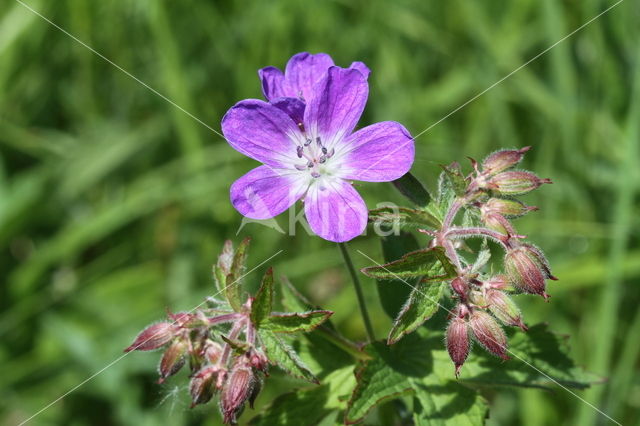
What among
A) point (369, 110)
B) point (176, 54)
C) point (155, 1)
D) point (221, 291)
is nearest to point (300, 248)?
point (369, 110)

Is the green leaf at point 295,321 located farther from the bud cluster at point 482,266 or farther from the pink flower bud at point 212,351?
the bud cluster at point 482,266

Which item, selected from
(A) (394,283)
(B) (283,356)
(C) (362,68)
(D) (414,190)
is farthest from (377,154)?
(B) (283,356)

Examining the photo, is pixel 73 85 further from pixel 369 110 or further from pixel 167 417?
pixel 167 417

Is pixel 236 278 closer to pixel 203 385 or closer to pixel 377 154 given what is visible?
pixel 203 385

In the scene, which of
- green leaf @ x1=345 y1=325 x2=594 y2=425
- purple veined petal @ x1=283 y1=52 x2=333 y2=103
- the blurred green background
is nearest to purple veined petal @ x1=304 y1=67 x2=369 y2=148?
purple veined petal @ x1=283 y1=52 x2=333 y2=103

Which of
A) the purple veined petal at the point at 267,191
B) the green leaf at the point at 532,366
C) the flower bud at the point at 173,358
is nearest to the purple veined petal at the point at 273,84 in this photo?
the purple veined petal at the point at 267,191

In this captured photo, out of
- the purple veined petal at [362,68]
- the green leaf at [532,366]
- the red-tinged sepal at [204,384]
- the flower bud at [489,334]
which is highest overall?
the purple veined petal at [362,68]
